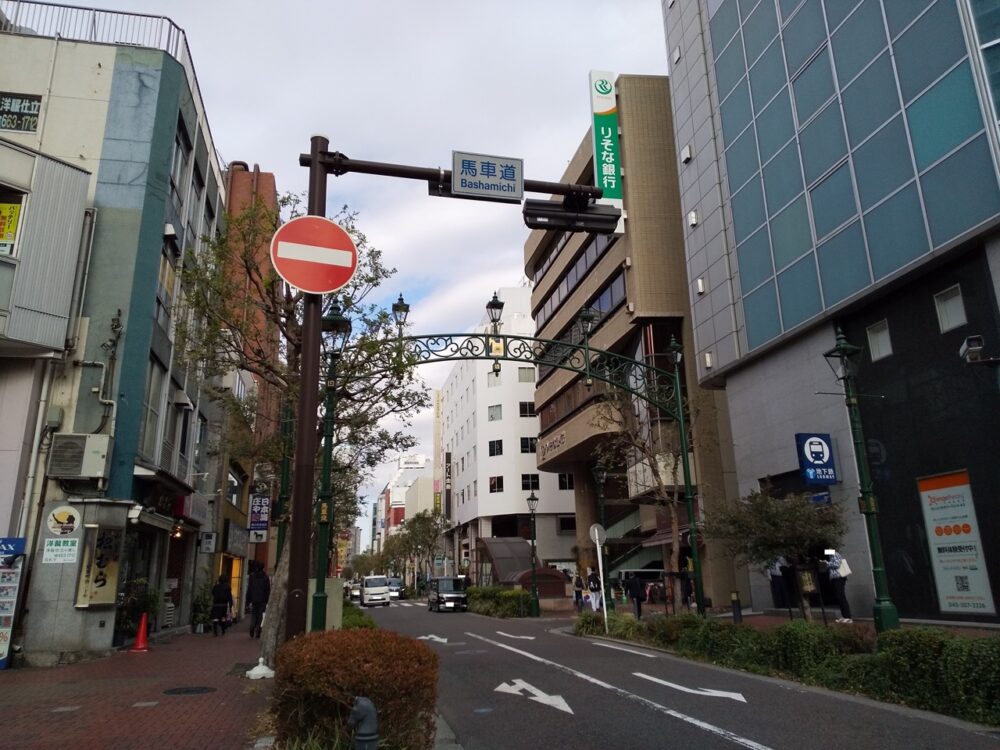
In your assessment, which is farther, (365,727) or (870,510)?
(870,510)

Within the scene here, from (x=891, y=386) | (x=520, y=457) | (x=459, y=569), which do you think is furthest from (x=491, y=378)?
(x=891, y=386)

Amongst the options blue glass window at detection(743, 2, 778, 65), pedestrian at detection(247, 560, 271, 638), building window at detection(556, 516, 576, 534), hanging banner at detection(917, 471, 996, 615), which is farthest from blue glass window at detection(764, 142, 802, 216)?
building window at detection(556, 516, 576, 534)

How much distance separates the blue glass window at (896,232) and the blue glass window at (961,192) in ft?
1.18

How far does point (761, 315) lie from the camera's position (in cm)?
2270

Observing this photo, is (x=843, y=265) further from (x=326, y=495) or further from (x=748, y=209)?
Answer: (x=326, y=495)

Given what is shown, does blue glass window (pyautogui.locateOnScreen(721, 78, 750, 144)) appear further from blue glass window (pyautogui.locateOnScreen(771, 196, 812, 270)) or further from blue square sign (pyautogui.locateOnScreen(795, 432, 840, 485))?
blue square sign (pyautogui.locateOnScreen(795, 432, 840, 485))

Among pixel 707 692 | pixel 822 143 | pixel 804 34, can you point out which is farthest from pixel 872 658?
pixel 804 34

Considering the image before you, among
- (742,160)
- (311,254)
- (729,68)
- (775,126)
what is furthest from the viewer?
(729,68)

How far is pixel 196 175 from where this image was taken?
23719 millimetres

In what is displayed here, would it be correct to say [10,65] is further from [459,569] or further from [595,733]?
[459,569]

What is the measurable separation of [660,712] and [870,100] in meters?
16.3

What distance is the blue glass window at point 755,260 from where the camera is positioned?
2258 cm

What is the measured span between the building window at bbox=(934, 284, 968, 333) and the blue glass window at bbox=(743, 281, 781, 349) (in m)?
5.53

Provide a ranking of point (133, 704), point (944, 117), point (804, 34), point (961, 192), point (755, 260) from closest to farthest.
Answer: point (133, 704) < point (961, 192) < point (944, 117) < point (804, 34) < point (755, 260)
